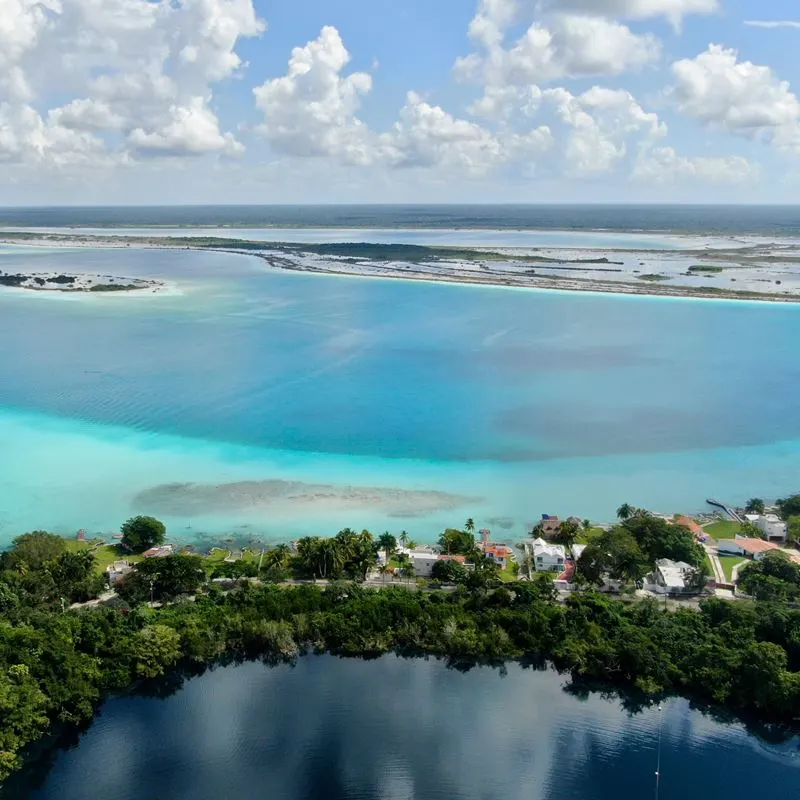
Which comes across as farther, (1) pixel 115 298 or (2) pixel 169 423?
(1) pixel 115 298

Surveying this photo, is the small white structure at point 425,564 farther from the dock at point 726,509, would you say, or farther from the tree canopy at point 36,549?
the dock at point 726,509

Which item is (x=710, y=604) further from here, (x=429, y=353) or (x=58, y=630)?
(x=429, y=353)

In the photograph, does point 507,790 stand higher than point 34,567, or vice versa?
point 34,567

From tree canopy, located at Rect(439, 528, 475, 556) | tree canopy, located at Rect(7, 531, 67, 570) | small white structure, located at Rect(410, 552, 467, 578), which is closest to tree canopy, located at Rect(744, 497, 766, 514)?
tree canopy, located at Rect(439, 528, 475, 556)

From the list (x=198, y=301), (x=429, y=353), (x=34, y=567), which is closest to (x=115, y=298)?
(x=198, y=301)

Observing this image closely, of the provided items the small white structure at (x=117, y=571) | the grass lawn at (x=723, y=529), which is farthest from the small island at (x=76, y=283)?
the grass lawn at (x=723, y=529)

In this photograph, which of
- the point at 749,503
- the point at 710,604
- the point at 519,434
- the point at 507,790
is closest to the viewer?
the point at 507,790

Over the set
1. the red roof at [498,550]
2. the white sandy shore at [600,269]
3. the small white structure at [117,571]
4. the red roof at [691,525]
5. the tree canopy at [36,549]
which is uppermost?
the white sandy shore at [600,269]
